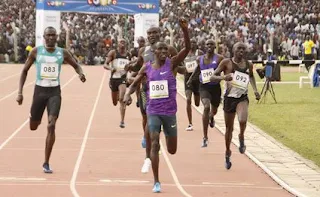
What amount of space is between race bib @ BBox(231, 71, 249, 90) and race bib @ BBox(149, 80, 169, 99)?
8.93 ft

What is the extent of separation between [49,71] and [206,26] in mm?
38794

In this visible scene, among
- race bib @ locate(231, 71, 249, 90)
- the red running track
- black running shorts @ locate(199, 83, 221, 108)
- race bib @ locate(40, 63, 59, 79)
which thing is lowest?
the red running track

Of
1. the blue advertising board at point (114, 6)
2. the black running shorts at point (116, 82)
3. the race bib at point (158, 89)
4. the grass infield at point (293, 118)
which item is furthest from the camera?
the blue advertising board at point (114, 6)

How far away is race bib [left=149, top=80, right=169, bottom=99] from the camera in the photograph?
40.8 feet

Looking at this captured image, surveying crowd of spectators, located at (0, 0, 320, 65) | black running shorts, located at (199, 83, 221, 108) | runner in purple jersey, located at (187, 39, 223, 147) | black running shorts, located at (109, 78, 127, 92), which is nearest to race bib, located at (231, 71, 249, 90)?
runner in purple jersey, located at (187, 39, 223, 147)

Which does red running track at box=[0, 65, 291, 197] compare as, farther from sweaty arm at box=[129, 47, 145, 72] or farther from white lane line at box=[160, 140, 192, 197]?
sweaty arm at box=[129, 47, 145, 72]

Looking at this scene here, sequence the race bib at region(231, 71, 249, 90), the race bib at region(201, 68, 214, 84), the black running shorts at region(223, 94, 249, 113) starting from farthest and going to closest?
the race bib at region(201, 68, 214, 84), the black running shorts at region(223, 94, 249, 113), the race bib at region(231, 71, 249, 90)

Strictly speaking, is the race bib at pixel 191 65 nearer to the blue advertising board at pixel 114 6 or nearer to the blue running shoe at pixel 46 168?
the blue running shoe at pixel 46 168

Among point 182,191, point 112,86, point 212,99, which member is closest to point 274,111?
point 112,86

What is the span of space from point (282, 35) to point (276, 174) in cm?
3817

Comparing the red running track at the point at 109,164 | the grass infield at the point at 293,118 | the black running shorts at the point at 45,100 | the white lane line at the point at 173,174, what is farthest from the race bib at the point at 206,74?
the black running shorts at the point at 45,100

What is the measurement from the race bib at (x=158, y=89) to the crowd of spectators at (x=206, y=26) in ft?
114

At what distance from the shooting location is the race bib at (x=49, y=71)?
14234 mm

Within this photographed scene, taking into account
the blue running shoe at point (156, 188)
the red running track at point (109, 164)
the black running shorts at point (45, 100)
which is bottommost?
the red running track at point (109, 164)
